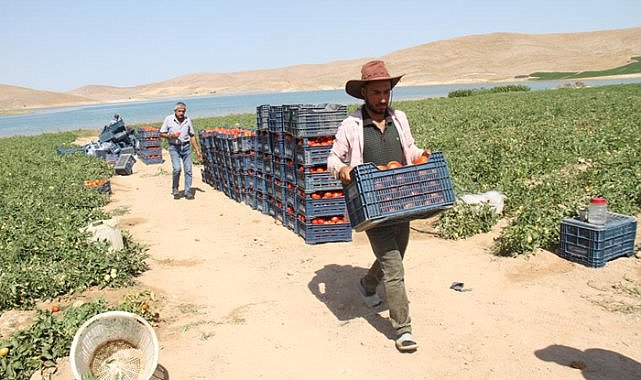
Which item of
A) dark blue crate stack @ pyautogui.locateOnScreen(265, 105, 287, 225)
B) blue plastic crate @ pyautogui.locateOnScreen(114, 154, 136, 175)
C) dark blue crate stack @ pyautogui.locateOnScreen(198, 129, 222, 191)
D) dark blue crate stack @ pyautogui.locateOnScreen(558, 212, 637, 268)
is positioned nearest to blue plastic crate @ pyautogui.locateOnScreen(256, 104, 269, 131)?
dark blue crate stack @ pyautogui.locateOnScreen(265, 105, 287, 225)

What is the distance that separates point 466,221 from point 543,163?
13.4 feet

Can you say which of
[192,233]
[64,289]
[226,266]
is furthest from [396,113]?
[192,233]

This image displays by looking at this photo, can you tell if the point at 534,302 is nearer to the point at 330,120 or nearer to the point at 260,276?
the point at 260,276

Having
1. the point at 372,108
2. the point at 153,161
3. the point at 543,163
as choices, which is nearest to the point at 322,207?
the point at 372,108

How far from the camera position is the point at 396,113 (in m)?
4.75

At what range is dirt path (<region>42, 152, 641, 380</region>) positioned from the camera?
4305 millimetres

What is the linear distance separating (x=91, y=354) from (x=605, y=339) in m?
4.36

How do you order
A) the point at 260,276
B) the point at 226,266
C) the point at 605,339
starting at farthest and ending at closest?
1. the point at 226,266
2. the point at 260,276
3. the point at 605,339

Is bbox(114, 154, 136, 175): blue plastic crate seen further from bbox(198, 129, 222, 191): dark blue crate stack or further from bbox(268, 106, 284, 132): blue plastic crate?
bbox(268, 106, 284, 132): blue plastic crate

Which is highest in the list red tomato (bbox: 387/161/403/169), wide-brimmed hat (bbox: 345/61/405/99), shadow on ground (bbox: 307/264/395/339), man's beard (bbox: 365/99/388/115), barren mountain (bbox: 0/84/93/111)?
barren mountain (bbox: 0/84/93/111)

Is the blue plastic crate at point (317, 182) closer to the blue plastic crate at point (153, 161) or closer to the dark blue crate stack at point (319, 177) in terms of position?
→ the dark blue crate stack at point (319, 177)

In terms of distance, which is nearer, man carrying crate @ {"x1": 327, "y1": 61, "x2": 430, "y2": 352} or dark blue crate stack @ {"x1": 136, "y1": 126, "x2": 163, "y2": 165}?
man carrying crate @ {"x1": 327, "y1": 61, "x2": 430, "y2": 352}

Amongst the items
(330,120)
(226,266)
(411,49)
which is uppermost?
(411,49)

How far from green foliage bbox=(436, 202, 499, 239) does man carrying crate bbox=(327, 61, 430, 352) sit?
3038 mm
